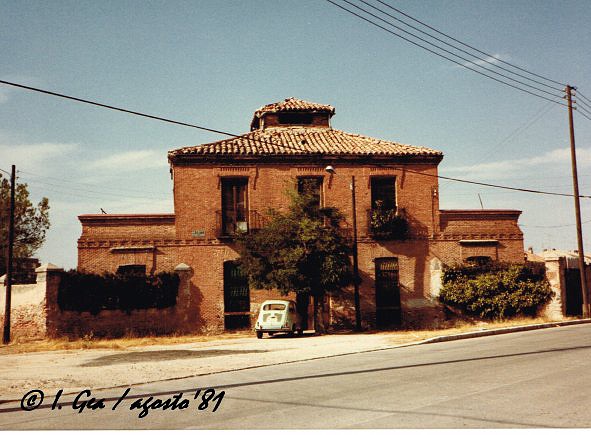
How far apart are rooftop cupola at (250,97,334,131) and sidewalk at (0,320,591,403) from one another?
14200mm

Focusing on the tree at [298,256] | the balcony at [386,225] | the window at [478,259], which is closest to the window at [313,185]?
the balcony at [386,225]

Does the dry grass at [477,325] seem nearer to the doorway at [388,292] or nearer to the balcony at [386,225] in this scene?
the doorway at [388,292]

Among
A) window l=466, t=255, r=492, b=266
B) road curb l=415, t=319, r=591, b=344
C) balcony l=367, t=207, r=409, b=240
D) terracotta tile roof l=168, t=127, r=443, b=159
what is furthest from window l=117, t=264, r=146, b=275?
window l=466, t=255, r=492, b=266

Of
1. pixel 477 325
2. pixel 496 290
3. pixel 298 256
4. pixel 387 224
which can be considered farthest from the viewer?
pixel 387 224

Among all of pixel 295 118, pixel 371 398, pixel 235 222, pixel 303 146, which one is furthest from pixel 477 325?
pixel 371 398

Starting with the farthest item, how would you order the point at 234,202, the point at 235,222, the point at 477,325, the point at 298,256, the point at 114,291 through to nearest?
the point at 234,202, the point at 235,222, the point at 477,325, the point at 114,291, the point at 298,256

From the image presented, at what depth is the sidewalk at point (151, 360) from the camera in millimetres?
10961

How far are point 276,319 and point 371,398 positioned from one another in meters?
13.7

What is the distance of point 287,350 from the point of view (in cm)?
1611

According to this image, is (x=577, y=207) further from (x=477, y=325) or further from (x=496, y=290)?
(x=477, y=325)

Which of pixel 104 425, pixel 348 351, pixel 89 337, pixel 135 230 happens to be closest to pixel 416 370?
pixel 348 351

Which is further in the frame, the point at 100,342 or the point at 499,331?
the point at 100,342

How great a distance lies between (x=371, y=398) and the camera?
7797 millimetres

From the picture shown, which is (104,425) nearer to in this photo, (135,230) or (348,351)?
(348,351)
